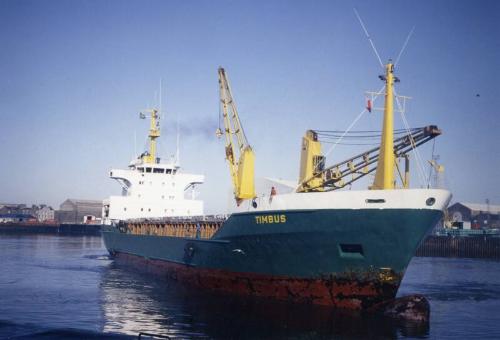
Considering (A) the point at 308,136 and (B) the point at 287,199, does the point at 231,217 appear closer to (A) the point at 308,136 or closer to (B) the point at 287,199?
(B) the point at 287,199

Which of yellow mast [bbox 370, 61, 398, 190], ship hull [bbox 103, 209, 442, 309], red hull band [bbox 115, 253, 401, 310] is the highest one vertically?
yellow mast [bbox 370, 61, 398, 190]

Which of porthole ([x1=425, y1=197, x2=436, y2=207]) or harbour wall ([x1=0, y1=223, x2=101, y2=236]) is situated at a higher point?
porthole ([x1=425, y1=197, x2=436, y2=207])

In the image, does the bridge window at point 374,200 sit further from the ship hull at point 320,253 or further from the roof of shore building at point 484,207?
the roof of shore building at point 484,207

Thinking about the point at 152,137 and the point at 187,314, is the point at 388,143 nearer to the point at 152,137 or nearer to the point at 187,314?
the point at 187,314

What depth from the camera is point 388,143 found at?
19.3 m

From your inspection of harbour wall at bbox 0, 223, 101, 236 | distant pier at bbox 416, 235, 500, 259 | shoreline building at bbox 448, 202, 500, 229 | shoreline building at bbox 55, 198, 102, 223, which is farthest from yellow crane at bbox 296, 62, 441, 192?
shoreline building at bbox 55, 198, 102, 223

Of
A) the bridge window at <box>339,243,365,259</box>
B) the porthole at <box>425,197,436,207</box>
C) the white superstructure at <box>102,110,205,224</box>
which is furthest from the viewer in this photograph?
the white superstructure at <box>102,110,205,224</box>

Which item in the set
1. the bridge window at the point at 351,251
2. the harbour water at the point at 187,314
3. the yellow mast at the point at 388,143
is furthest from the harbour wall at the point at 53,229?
the bridge window at the point at 351,251

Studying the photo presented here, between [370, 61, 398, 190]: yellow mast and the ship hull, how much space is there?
88.9 inches

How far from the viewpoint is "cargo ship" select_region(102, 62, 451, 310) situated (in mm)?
17453

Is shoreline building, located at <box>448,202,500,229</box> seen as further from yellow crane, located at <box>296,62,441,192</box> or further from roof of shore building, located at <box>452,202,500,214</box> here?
yellow crane, located at <box>296,62,441,192</box>

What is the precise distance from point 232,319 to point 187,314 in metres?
1.95

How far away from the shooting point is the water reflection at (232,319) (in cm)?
1518

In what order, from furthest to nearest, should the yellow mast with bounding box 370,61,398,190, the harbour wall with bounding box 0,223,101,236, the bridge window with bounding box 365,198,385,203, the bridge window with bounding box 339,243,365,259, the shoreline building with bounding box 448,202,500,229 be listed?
the harbour wall with bounding box 0,223,101,236, the shoreline building with bounding box 448,202,500,229, the yellow mast with bounding box 370,61,398,190, the bridge window with bounding box 339,243,365,259, the bridge window with bounding box 365,198,385,203
